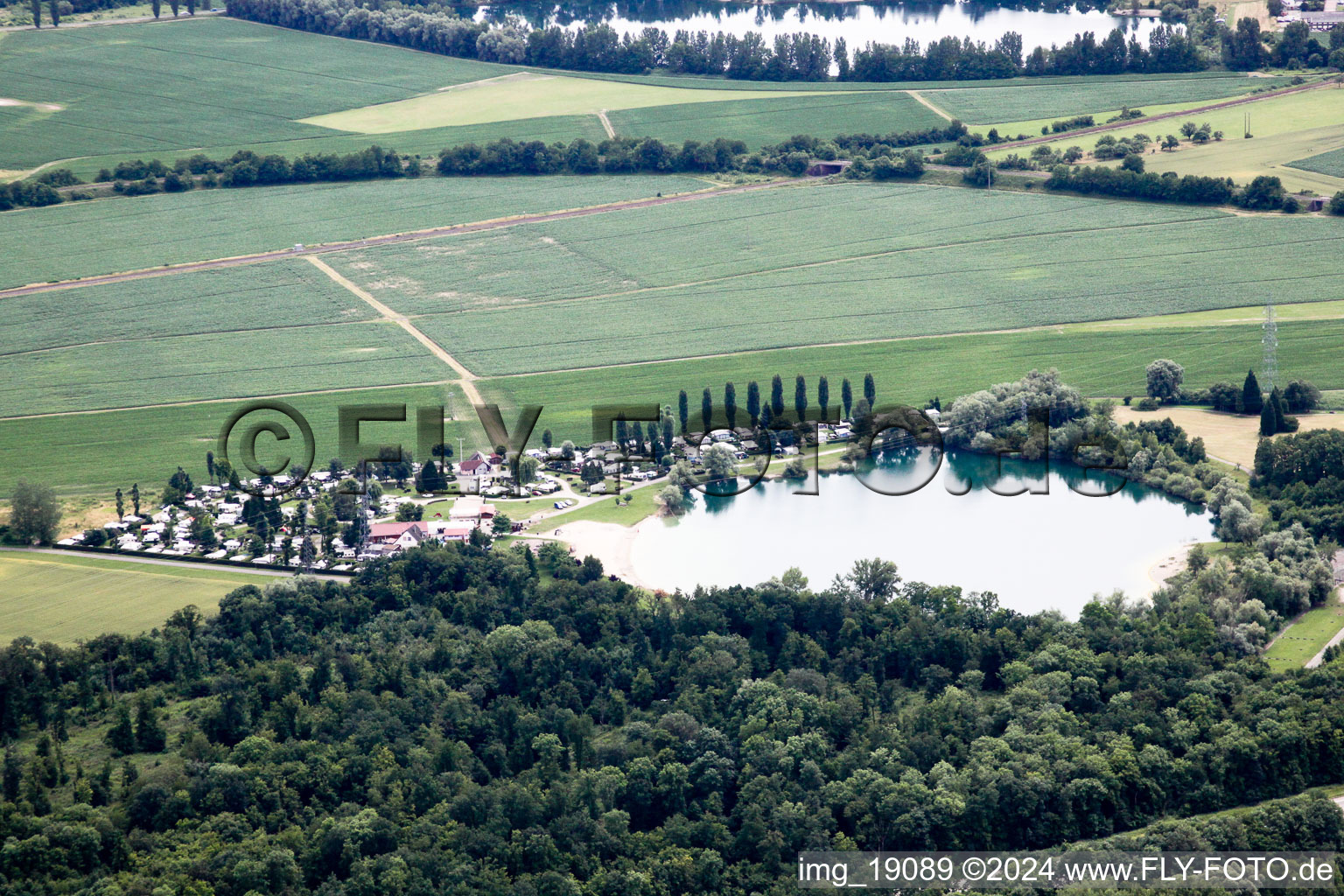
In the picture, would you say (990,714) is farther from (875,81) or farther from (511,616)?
(875,81)

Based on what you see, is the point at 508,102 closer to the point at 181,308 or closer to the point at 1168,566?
the point at 181,308

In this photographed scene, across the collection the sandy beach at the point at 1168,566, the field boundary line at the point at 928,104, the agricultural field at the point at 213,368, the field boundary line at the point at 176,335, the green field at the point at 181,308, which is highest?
the field boundary line at the point at 928,104

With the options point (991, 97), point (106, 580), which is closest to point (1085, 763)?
point (106, 580)

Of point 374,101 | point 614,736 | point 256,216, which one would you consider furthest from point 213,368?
point 374,101

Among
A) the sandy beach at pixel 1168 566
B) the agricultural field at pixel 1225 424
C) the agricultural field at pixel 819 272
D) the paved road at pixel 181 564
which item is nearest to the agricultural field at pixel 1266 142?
the agricultural field at pixel 819 272

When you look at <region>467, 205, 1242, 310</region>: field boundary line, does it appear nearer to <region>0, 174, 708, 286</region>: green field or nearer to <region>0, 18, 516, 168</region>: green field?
<region>0, 174, 708, 286</region>: green field

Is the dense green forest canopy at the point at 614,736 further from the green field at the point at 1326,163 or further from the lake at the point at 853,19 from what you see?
the lake at the point at 853,19

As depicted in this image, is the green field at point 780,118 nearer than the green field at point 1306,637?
No
